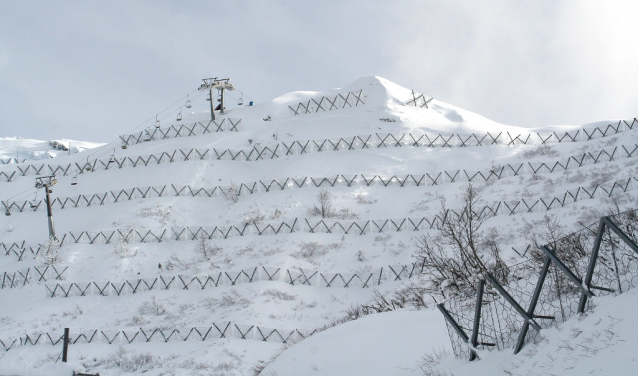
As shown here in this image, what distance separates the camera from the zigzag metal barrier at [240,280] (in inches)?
1315

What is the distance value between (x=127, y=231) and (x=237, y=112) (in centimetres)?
2848

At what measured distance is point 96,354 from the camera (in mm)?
28734

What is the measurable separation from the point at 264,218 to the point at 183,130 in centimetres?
2392

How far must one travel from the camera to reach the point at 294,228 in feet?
133

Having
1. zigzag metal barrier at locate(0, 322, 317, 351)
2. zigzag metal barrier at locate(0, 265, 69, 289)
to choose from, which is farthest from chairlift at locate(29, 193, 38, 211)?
zigzag metal barrier at locate(0, 322, 317, 351)

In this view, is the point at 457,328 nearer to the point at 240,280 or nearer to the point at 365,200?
the point at 240,280

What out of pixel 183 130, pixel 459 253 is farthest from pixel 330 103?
pixel 459 253

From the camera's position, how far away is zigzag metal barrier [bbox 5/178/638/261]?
37.0m

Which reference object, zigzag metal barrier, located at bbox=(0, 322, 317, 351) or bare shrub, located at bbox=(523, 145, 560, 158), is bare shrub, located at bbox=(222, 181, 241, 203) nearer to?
zigzag metal barrier, located at bbox=(0, 322, 317, 351)

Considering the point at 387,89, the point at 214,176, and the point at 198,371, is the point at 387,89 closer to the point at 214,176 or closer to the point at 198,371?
the point at 214,176

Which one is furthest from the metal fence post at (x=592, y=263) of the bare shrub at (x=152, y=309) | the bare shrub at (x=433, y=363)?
the bare shrub at (x=152, y=309)

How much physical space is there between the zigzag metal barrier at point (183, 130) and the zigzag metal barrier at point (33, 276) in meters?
24.8

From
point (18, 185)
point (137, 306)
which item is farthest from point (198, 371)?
point (18, 185)

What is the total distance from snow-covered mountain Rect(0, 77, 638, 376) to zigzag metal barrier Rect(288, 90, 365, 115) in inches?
10.4
